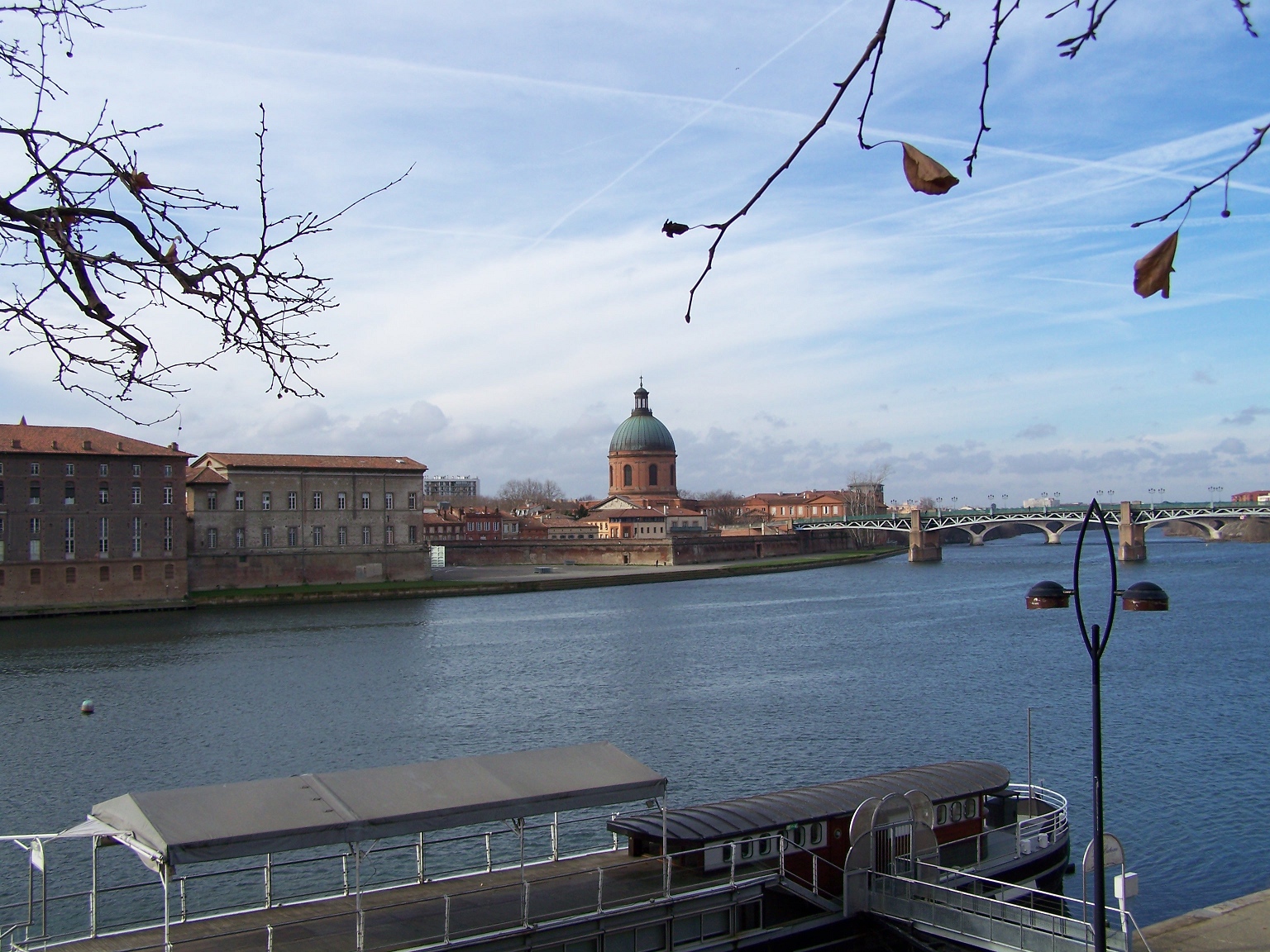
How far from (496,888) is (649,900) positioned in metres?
1.92

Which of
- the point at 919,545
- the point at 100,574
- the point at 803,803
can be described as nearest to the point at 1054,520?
the point at 919,545

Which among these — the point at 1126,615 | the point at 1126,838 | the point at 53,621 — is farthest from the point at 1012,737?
the point at 53,621

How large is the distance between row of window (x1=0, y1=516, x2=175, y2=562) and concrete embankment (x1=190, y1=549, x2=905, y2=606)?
485cm

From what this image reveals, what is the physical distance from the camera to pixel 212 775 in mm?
26969

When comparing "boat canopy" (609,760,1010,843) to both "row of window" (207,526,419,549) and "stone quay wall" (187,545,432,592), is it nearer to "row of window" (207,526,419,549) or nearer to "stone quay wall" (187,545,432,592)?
"stone quay wall" (187,545,432,592)

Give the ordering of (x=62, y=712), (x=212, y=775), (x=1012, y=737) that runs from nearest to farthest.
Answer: (x=212, y=775)
(x=1012, y=737)
(x=62, y=712)

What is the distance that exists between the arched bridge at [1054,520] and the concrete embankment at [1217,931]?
100121mm

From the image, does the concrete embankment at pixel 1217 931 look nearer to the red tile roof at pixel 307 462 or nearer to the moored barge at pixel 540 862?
the moored barge at pixel 540 862

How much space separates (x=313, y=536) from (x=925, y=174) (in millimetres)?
78677

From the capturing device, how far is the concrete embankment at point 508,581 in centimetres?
7138

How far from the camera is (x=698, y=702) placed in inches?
1426

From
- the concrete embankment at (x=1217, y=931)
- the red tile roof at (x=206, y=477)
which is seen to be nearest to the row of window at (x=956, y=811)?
the concrete embankment at (x=1217, y=931)

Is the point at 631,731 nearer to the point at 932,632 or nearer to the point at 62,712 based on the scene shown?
the point at 62,712

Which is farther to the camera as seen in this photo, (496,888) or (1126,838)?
(1126,838)
